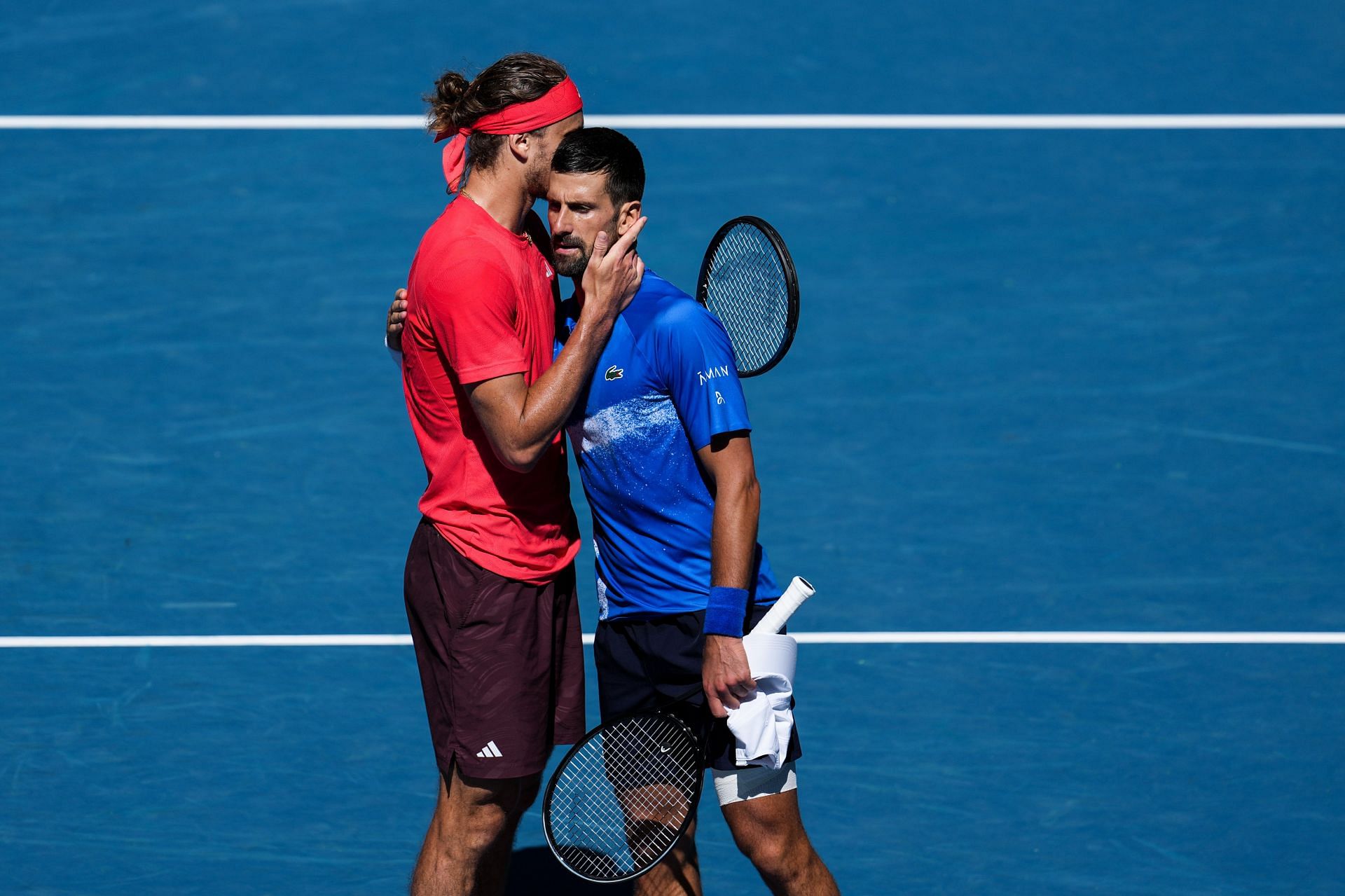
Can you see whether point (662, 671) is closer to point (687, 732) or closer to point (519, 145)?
point (687, 732)

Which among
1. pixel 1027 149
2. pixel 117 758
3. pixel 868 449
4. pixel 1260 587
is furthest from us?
pixel 1027 149

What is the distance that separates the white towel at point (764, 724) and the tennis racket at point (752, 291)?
792mm

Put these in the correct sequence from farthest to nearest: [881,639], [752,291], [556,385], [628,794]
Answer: [881,639] < [752,291] < [628,794] < [556,385]

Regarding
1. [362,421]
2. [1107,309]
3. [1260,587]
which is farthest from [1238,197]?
[362,421]

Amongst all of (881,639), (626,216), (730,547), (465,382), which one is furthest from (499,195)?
(881,639)

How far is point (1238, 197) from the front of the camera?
656 centimetres

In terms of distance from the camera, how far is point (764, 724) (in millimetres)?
3402

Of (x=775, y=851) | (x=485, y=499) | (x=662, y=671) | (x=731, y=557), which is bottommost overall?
(x=775, y=851)

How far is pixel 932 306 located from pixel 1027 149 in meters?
1.01

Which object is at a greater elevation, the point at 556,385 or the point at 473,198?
the point at 473,198

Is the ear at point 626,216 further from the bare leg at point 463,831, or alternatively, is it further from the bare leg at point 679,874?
the bare leg at point 679,874

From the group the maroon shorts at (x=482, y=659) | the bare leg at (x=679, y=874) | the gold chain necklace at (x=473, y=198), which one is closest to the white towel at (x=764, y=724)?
the bare leg at (x=679, y=874)

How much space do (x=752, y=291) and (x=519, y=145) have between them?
75cm

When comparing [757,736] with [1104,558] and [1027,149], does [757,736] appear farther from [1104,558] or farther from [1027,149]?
[1027,149]
